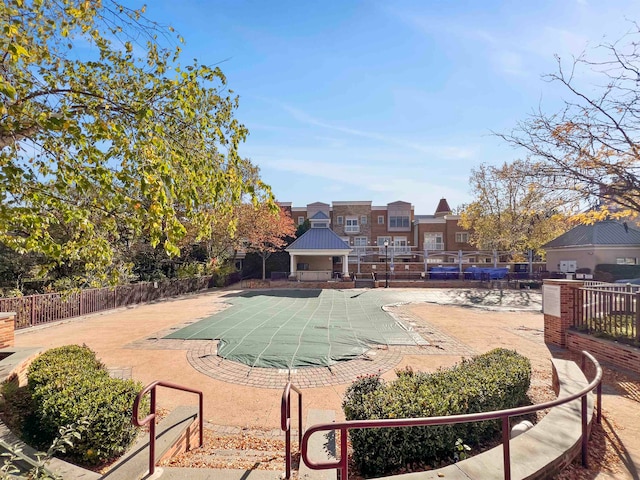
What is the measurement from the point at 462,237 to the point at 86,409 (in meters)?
47.6

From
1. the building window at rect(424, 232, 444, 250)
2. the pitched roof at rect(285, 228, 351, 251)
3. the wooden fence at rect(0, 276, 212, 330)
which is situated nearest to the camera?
the wooden fence at rect(0, 276, 212, 330)

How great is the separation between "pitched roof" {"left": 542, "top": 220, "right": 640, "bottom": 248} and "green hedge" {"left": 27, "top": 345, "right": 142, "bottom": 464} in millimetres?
38218

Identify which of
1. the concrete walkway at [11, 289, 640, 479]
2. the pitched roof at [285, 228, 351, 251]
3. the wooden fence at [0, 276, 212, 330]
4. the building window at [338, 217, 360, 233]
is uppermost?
the building window at [338, 217, 360, 233]

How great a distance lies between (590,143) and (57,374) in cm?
1242

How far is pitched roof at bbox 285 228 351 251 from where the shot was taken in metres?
32.1

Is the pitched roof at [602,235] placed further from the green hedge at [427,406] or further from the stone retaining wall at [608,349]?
the green hedge at [427,406]


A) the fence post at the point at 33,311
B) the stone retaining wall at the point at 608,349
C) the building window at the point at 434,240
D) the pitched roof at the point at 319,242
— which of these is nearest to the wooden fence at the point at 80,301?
the fence post at the point at 33,311

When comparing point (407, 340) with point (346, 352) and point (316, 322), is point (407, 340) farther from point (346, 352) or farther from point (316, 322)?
point (316, 322)

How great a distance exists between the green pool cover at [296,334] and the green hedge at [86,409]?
399 centimetres

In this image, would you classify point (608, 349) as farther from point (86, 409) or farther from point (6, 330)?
point (6, 330)

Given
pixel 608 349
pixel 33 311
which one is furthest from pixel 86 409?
pixel 33 311

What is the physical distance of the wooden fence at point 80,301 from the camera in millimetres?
Answer: 12336

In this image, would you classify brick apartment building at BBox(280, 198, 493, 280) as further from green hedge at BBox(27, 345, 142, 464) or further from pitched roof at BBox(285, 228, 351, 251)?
green hedge at BBox(27, 345, 142, 464)

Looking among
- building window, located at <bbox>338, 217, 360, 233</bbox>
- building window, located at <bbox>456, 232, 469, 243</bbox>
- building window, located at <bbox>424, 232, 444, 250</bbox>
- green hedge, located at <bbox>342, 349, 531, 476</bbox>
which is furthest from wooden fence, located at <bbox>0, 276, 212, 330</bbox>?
building window, located at <bbox>456, 232, 469, 243</bbox>
